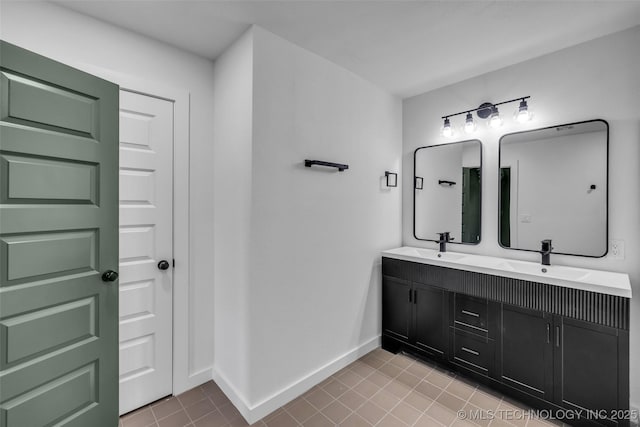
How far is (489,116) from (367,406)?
2479mm

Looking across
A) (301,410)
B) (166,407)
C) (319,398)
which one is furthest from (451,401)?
(166,407)

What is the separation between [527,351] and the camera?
75.9 inches

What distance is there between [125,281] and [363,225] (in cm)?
187

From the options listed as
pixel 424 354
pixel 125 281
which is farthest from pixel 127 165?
pixel 424 354

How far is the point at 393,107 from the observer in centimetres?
297

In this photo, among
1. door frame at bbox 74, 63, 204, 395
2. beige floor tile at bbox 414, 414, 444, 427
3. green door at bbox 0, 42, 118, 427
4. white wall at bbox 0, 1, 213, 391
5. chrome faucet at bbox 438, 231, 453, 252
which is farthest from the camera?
chrome faucet at bbox 438, 231, 453, 252

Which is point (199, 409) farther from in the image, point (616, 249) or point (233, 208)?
point (616, 249)

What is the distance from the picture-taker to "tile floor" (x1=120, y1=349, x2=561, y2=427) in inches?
72.0

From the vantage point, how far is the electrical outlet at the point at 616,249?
6.29ft

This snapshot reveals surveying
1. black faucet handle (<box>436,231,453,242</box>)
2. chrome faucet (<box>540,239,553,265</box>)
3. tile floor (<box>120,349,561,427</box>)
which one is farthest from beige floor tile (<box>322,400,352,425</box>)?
chrome faucet (<box>540,239,553,265</box>)

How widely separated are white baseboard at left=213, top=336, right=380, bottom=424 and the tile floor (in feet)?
0.12

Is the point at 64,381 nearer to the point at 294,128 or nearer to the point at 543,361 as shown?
the point at 294,128

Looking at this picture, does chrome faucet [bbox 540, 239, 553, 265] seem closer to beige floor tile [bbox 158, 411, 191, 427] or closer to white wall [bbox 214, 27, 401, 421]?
white wall [bbox 214, 27, 401, 421]

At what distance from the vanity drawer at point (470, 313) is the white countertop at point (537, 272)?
238mm
